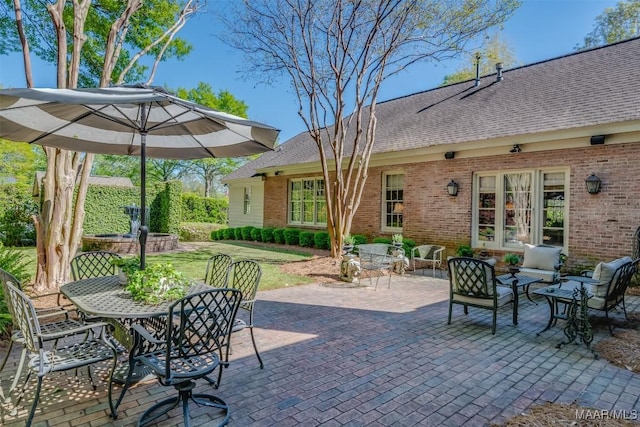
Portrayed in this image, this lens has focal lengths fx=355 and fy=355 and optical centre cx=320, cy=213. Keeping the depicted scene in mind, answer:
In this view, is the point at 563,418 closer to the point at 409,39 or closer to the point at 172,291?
the point at 172,291

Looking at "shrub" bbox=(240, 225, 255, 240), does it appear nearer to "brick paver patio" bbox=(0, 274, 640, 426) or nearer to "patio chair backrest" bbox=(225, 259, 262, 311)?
"brick paver patio" bbox=(0, 274, 640, 426)

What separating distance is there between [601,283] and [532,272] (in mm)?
2566

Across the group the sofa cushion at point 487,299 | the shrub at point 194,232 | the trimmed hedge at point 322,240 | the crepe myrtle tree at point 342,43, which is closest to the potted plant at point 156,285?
the sofa cushion at point 487,299

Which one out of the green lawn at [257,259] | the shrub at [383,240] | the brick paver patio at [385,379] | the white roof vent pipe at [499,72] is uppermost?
the white roof vent pipe at [499,72]

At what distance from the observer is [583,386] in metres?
3.42

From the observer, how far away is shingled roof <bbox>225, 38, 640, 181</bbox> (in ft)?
27.3

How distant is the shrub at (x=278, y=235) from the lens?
15.5m

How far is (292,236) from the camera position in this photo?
49.0ft

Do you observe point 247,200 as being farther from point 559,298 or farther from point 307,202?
point 559,298

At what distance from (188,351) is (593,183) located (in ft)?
28.8

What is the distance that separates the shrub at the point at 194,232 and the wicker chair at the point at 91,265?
13.8 m

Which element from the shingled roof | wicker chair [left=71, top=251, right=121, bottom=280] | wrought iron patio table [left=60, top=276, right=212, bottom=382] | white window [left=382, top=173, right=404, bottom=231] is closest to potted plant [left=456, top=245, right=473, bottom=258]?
white window [left=382, top=173, right=404, bottom=231]

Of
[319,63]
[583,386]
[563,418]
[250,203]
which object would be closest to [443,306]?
[583,386]

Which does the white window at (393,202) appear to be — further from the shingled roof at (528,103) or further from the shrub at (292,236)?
the shrub at (292,236)
